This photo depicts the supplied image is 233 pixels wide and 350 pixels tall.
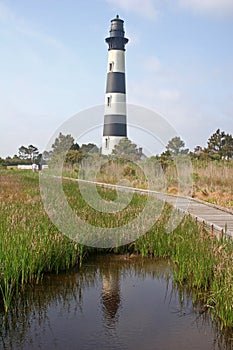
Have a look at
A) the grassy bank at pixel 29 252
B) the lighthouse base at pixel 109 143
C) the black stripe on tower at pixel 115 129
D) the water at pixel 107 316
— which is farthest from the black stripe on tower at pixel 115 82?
the water at pixel 107 316

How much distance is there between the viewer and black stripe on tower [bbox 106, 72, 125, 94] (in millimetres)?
30188

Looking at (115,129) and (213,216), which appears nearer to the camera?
(213,216)

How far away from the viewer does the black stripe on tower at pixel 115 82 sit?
30.2 m

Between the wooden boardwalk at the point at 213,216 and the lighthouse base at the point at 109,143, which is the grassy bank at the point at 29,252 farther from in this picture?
the lighthouse base at the point at 109,143

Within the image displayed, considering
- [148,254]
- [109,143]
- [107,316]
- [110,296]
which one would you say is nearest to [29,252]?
[110,296]

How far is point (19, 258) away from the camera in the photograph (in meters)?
5.20

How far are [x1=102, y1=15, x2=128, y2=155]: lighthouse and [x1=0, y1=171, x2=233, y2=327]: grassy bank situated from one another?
2110 centimetres

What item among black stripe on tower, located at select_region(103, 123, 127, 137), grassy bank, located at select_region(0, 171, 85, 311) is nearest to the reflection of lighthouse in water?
grassy bank, located at select_region(0, 171, 85, 311)

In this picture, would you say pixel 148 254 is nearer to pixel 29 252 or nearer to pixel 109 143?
pixel 29 252

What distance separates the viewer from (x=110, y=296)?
17.9 feet

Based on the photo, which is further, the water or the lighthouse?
the lighthouse

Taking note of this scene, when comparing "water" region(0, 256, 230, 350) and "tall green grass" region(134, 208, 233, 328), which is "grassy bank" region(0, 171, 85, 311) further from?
"tall green grass" region(134, 208, 233, 328)

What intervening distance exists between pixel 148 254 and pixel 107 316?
2.36 meters

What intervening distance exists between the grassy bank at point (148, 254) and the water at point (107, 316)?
17 centimetres
